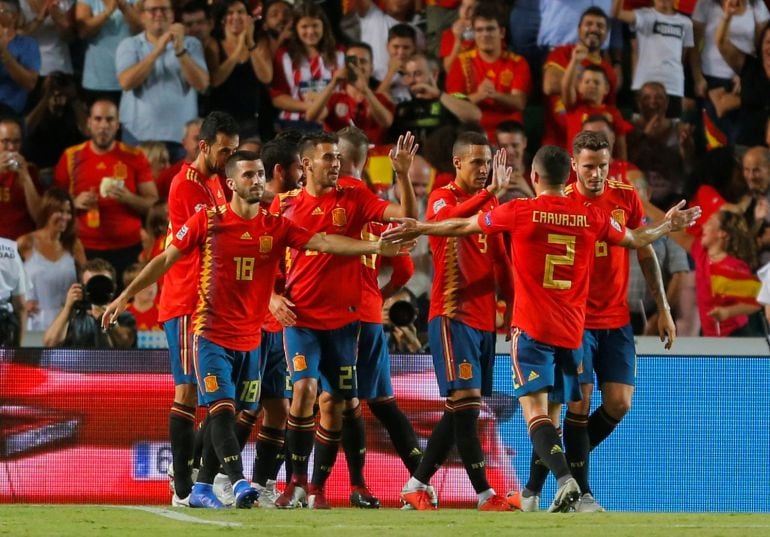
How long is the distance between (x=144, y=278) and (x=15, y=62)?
612 centimetres

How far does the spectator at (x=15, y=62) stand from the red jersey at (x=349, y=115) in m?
2.89

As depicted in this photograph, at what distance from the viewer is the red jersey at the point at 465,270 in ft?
30.2

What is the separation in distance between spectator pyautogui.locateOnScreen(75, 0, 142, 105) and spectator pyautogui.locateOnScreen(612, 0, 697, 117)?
5008 millimetres

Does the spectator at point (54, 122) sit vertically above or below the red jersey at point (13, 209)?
above

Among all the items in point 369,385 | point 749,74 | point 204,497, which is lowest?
point 204,497

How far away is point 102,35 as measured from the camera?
1430cm

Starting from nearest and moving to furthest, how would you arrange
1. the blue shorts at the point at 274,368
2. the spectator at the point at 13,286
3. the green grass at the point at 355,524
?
the green grass at the point at 355,524 < the blue shorts at the point at 274,368 < the spectator at the point at 13,286


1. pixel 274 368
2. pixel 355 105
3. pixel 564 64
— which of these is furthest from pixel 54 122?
pixel 274 368

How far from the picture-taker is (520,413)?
10570 millimetres

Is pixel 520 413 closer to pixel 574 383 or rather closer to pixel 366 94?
pixel 574 383

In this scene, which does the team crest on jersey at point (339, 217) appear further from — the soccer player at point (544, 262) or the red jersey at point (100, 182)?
the red jersey at point (100, 182)

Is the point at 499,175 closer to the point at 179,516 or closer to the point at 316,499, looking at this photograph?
the point at 316,499

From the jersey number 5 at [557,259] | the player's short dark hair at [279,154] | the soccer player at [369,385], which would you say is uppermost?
the player's short dark hair at [279,154]

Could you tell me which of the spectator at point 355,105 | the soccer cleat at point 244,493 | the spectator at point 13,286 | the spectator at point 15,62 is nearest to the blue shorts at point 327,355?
the soccer cleat at point 244,493
